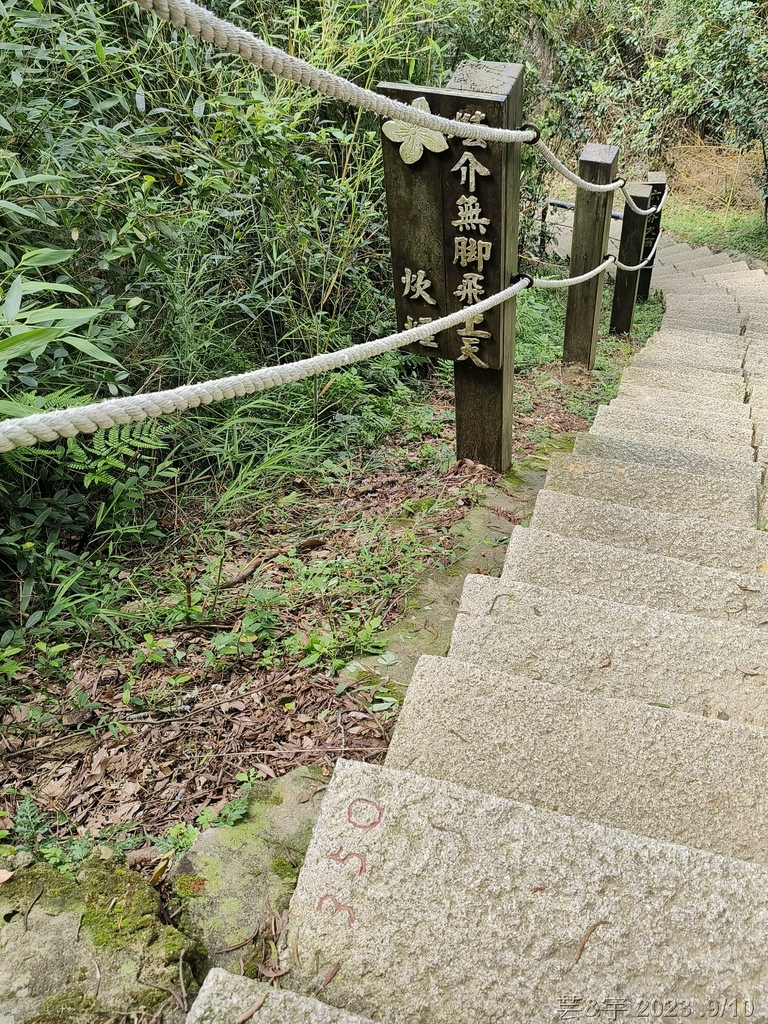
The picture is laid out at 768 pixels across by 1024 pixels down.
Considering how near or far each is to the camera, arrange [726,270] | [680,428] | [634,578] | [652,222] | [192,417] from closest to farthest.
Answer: [634,578] → [192,417] → [680,428] → [652,222] → [726,270]

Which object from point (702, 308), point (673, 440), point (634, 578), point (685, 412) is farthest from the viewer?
point (702, 308)

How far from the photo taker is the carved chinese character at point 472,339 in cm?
263

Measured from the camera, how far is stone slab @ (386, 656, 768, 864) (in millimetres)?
1316

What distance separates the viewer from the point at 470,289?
8.38ft

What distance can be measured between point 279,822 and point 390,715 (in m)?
0.41

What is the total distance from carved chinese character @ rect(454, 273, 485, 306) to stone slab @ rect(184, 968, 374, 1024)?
2.13 metres

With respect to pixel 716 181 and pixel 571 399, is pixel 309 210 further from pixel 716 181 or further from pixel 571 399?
pixel 716 181

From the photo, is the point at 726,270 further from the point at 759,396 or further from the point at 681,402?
the point at 681,402

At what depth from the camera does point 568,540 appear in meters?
2.23

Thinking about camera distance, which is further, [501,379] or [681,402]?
[681,402]

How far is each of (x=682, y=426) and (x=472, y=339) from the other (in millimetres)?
1407

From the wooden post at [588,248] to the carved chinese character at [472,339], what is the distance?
233 cm

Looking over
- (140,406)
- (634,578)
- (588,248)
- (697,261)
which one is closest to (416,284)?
(634,578)

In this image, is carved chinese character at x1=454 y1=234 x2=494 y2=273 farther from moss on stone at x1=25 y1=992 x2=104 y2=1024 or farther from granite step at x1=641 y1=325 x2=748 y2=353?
granite step at x1=641 y1=325 x2=748 y2=353
